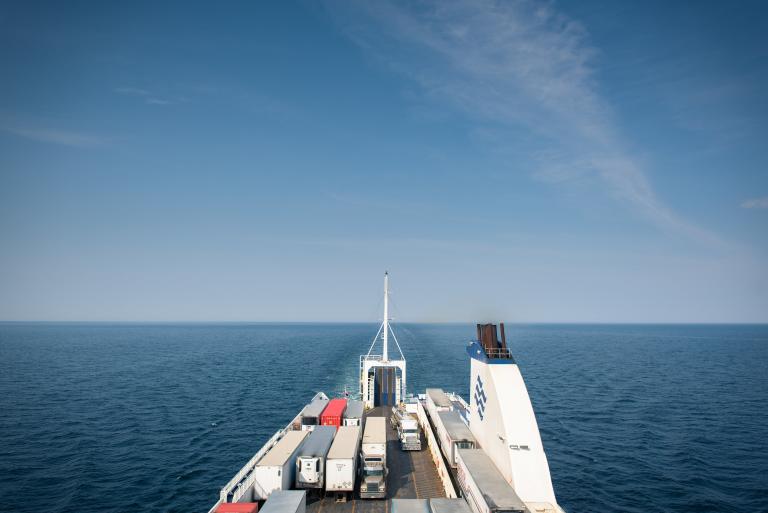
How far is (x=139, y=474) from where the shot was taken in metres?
34.1

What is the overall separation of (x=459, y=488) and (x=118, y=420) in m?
47.0

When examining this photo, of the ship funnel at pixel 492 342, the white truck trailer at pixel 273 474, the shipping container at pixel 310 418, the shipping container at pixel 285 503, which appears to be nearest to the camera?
the shipping container at pixel 285 503

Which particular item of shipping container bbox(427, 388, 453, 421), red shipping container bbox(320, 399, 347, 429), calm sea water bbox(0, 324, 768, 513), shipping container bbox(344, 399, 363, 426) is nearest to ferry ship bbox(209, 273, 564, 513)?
shipping container bbox(344, 399, 363, 426)

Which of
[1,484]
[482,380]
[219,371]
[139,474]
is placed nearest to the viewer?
[482,380]

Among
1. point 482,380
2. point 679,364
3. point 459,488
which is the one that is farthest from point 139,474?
point 679,364

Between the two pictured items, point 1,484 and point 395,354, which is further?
point 395,354

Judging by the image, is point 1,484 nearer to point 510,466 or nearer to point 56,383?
point 510,466

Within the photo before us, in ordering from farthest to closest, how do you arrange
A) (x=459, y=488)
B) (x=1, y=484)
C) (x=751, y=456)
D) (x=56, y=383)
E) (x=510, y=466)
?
(x=56, y=383) < (x=751, y=456) < (x=1, y=484) < (x=459, y=488) < (x=510, y=466)

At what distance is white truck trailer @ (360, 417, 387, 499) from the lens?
20.9 m

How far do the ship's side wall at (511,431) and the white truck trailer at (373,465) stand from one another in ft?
19.0

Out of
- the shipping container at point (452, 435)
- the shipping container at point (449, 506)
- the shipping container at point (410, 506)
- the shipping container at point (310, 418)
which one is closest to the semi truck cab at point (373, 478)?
the shipping container at point (410, 506)

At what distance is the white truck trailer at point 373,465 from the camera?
20.9m

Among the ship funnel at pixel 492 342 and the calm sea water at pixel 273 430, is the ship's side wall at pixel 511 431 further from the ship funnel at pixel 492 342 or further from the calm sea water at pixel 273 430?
the calm sea water at pixel 273 430

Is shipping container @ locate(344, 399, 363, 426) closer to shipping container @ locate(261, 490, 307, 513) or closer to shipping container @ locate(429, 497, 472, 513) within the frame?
shipping container @ locate(261, 490, 307, 513)
